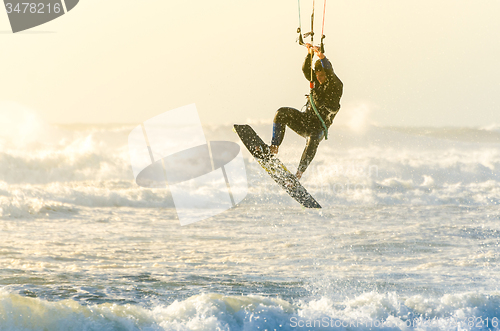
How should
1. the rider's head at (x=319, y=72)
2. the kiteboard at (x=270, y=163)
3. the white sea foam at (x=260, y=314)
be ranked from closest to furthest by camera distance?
the rider's head at (x=319, y=72)
the kiteboard at (x=270, y=163)
the white sea foam at (x=260, y=314)

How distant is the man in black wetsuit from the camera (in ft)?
26.3

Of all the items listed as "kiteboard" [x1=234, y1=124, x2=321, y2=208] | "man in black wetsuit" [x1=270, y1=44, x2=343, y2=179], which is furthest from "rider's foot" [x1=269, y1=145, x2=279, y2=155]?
"kiteboard" [x1=234, y1=124, x2=321, y2=208]

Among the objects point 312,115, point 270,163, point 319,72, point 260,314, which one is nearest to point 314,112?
point 312,115

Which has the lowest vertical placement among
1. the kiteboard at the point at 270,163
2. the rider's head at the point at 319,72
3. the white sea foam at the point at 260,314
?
the white sea foam at the point at 260,314

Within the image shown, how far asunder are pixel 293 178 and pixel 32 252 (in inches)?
445

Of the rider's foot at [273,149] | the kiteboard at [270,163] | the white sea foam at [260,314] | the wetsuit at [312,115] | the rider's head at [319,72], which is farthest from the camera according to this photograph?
the white sea foam at [260,314]

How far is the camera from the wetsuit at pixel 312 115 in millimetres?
8211

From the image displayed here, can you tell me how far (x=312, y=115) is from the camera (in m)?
8.76

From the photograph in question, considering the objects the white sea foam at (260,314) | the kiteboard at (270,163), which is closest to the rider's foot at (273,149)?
A: the kiteboard at (270,163)

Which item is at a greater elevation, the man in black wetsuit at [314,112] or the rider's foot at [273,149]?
the man in black wetsuit at [314,112]

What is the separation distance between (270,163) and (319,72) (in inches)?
103

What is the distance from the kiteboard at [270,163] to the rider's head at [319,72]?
1941mm

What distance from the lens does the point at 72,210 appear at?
91.8 ft

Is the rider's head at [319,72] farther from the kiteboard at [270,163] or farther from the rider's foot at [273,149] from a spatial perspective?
the kiteboard at [270,163]
